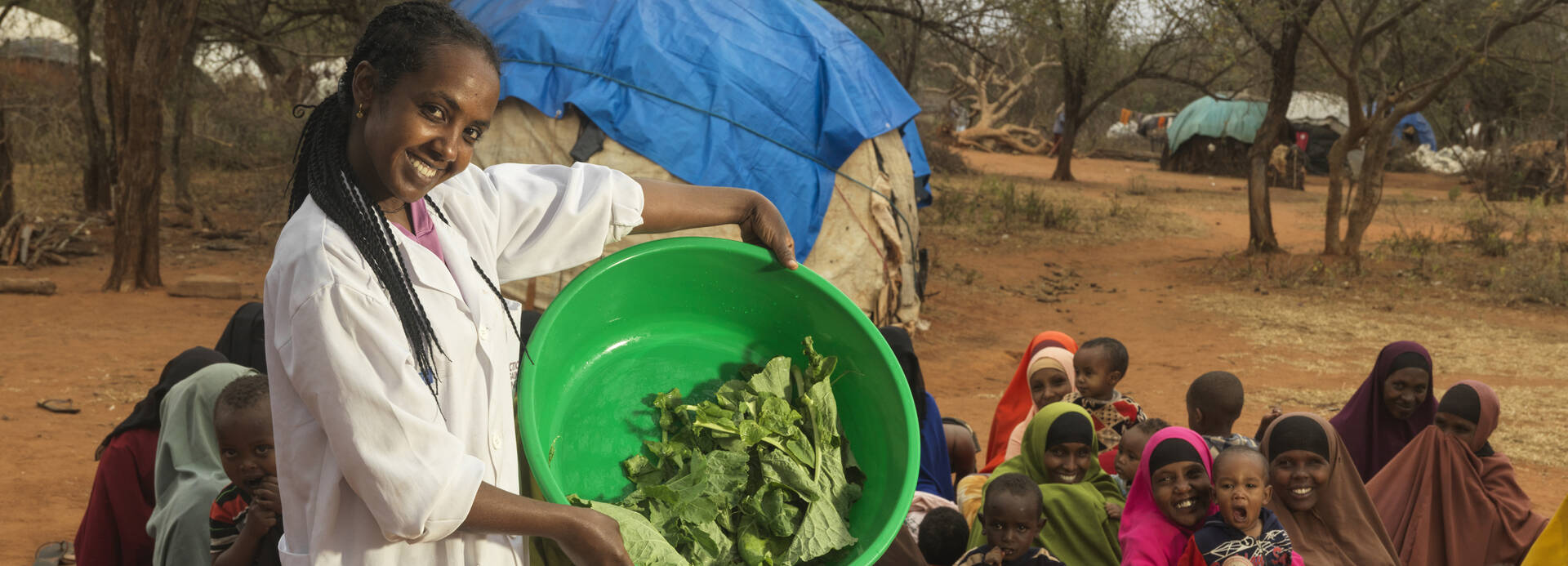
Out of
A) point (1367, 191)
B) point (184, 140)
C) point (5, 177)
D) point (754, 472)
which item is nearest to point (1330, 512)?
point (754, 472)

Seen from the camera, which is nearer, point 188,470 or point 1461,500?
point 188,470

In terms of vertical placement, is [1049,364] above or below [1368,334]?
above

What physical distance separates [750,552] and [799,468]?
0.19m

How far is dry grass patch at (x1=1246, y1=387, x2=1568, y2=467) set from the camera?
529 cm

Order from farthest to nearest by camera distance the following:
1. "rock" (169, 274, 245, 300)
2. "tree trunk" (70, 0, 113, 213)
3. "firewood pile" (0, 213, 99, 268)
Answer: "tree trunk" (70, 0, 113, 213) < "firewood pile" (0, 213, 99, 268) < "rock" (169, 274, 245, 300)

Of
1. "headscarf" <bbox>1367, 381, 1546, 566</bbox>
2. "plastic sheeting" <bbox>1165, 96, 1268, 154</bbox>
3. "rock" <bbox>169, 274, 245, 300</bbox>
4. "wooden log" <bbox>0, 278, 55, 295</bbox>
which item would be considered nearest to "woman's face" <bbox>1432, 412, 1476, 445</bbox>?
"headscarf" <bbox>1367, 381, 1546, 566</bbox>

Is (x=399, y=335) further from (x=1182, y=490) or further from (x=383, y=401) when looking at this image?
(x=1182, y=490)

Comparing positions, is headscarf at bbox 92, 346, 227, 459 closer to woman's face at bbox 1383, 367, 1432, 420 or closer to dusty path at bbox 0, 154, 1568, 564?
dusty path at bbox 0, 154, 1568, 564

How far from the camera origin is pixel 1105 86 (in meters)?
19.2

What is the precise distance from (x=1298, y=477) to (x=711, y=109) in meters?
4.19

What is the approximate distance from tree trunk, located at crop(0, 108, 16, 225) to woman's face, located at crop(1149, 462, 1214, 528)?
32.1ft

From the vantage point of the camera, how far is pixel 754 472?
2352 mm

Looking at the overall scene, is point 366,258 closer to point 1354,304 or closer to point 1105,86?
point 1354,304

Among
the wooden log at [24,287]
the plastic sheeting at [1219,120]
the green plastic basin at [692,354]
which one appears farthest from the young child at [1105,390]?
the plastic sheeting at [1219,120]
